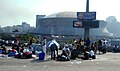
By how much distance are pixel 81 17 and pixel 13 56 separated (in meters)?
30.1

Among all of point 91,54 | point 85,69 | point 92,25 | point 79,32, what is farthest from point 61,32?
point 85,69

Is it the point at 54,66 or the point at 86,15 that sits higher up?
the point at 86,15

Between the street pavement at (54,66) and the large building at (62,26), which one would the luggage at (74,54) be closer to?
the street pavement at (54,66)

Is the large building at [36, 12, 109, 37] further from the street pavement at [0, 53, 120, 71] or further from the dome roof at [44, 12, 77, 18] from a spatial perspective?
the street pavement at [0, 53, 120, 71]

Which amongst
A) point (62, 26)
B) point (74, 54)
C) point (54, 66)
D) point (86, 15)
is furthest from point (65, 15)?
point (54, 66)

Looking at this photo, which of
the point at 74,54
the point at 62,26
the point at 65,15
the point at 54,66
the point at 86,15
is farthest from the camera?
the point at 65,15

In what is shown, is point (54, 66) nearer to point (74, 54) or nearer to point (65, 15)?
point (74, 54)

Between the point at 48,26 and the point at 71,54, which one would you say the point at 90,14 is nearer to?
the point at 71,54

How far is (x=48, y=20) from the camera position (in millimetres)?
141500

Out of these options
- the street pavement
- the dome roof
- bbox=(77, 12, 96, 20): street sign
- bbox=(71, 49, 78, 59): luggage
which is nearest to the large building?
the dome roof

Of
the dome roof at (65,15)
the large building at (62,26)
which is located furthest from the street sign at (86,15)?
the dome roof at (65,15)

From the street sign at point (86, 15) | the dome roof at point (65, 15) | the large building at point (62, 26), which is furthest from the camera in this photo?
the dome roof at point (65, 15)

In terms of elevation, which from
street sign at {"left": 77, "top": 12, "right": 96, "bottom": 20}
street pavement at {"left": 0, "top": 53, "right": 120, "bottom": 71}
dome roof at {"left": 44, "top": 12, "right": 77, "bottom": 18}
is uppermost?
dome roof at {"left": 44, "top": 12, "right": 77, "bottom": 18}

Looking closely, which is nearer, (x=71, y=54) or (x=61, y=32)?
(x=71, y=54)
